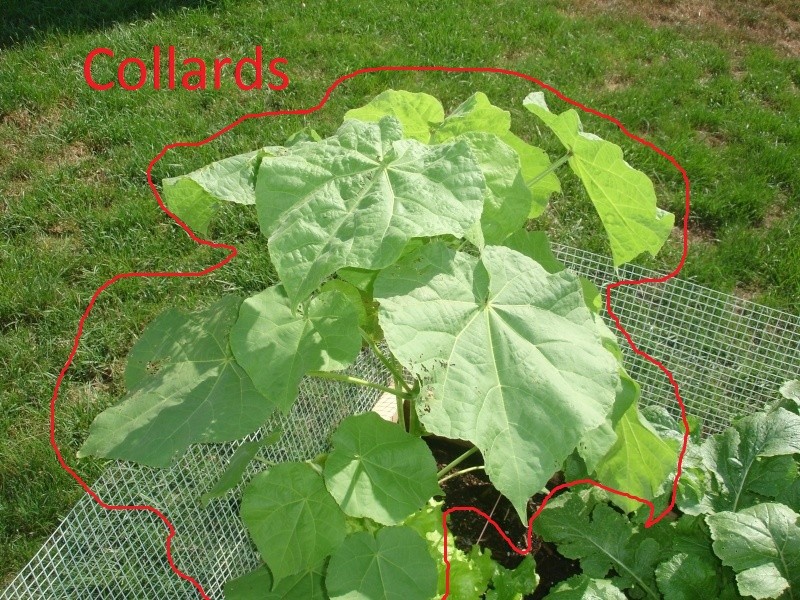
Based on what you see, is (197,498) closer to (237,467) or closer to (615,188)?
(237,467)

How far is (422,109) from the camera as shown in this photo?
1.49 meters

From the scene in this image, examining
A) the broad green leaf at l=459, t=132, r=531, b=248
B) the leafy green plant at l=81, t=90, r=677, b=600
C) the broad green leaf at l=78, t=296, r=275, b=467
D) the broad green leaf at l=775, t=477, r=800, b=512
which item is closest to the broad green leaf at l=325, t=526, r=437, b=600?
the leafy green plant at l=81, t=90, r=677, b=600

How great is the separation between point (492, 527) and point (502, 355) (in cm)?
96

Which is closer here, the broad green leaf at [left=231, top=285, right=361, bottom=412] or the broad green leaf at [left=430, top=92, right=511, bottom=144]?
the broad green leaf at [left=231, top=285, right=361, bottom=412]

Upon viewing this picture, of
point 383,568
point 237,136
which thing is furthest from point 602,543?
point 237,136

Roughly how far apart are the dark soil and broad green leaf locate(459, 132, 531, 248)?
881mm

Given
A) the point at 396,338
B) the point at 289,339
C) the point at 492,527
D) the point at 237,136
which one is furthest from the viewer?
the point at 237,136

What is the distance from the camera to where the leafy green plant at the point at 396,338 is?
1.10 metres

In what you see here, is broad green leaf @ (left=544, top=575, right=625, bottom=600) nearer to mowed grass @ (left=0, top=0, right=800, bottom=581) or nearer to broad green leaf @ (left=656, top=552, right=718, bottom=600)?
broad green leaf @ (left=656, top=552, right=718, bottom=600)

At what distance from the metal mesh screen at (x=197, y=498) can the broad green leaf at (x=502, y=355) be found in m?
0.71

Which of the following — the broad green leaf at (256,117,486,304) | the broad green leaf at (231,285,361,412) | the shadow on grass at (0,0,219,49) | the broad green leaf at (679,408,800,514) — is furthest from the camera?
the shadow on grass at (0,0,219,49)

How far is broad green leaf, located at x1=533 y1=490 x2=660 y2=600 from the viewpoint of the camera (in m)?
1.79

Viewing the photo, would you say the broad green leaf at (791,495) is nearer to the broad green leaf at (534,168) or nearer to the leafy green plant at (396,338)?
the leafy green plant at (396,338)

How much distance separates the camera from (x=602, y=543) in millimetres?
1790
